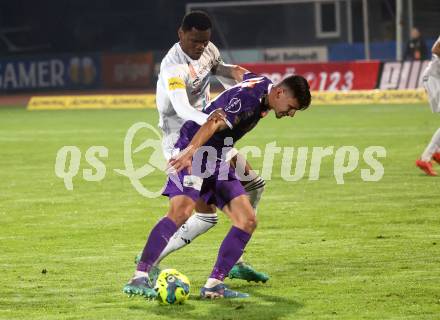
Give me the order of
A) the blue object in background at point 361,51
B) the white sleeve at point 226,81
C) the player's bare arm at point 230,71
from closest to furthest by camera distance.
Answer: the player's bare arm at point 230,71 < the white sleeve at point 226,81 < the blue object in background at point 361,51

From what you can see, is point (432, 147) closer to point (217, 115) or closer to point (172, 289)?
point (217, 115)

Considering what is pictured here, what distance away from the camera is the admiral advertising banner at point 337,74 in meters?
32.8

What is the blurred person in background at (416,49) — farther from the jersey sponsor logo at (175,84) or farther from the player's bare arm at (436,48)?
the jersey sponsor logo at (175,84)

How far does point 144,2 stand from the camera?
1975 inches

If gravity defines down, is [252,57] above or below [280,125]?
below

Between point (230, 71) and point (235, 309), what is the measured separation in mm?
2233

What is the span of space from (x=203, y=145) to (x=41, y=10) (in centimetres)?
4252

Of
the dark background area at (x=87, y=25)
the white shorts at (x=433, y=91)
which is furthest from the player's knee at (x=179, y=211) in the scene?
the dark background area at (x=87, y=25)

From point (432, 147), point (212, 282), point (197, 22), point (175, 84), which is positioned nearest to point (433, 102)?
point (432, 147)

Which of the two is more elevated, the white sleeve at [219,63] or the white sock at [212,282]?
the white sleeve at [219,63]

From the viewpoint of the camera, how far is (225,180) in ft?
28.1

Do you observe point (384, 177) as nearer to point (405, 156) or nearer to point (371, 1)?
point (405, 156)

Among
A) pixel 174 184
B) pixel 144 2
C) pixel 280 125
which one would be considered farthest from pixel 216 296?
pixel 144 2
